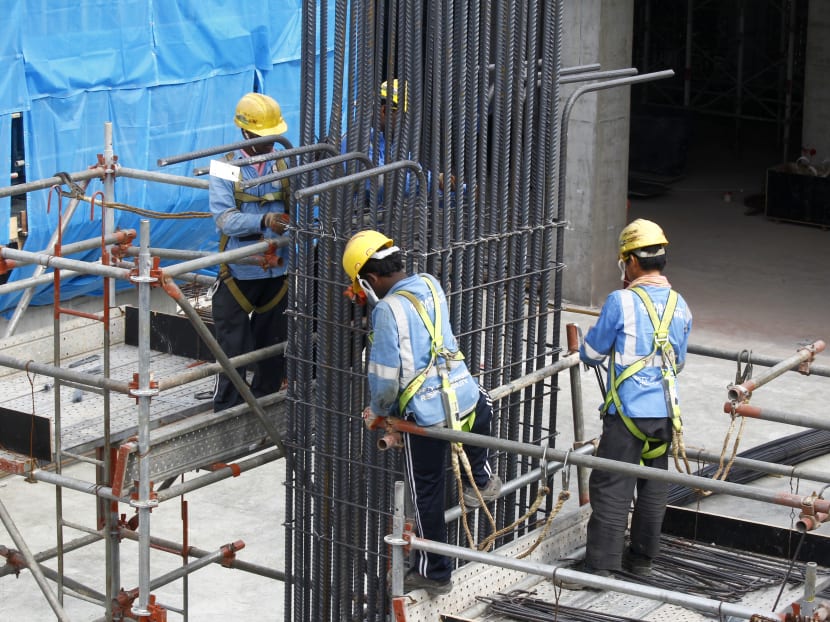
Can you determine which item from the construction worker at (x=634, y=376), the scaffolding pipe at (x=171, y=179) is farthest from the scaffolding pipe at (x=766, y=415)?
the scaffolding pipe at (x=171, y=179)

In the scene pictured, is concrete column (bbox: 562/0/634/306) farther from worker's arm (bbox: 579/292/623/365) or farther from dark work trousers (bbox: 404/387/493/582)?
dark work trousers (bbox: 404/387/493/582)

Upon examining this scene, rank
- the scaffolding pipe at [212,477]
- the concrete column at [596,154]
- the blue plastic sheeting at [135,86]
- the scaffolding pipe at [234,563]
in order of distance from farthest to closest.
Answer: the concrete column at [596,154] < the blue plastic sheeting at [135,86] < the scaffolding pipe at [234,563] < the scaffolding pipe at [212,477]

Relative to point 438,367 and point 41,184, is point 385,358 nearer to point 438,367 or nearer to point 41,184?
point 438,367

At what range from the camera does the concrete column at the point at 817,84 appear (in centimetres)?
2253

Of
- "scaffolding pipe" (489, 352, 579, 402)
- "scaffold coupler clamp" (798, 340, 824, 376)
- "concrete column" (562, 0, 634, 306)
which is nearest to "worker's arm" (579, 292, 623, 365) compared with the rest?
"scaffolding pipe" (489, 352, 579, 402)

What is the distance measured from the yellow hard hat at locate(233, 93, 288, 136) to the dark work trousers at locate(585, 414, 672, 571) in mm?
2621

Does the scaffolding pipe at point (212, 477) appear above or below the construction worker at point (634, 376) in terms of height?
below

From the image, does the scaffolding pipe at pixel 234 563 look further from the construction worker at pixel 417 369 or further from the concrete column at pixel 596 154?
the concrete column at pixel 596 154

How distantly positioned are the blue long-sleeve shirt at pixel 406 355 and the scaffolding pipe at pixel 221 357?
3.04 ft

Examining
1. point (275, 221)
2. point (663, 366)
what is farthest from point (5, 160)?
point (663, 366)

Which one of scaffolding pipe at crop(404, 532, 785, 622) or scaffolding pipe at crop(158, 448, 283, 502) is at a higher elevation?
scaffolding pipe at crop(404, 532, 785, 622)

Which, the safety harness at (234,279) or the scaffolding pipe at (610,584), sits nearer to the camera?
the scaffolding pipe at (610,584)

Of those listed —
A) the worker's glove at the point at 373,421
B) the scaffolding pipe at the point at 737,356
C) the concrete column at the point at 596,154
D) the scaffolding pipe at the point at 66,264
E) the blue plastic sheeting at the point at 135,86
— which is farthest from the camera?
the concrete column at the point at 596,154

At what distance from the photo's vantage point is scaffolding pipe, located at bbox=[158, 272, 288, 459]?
807 cm
